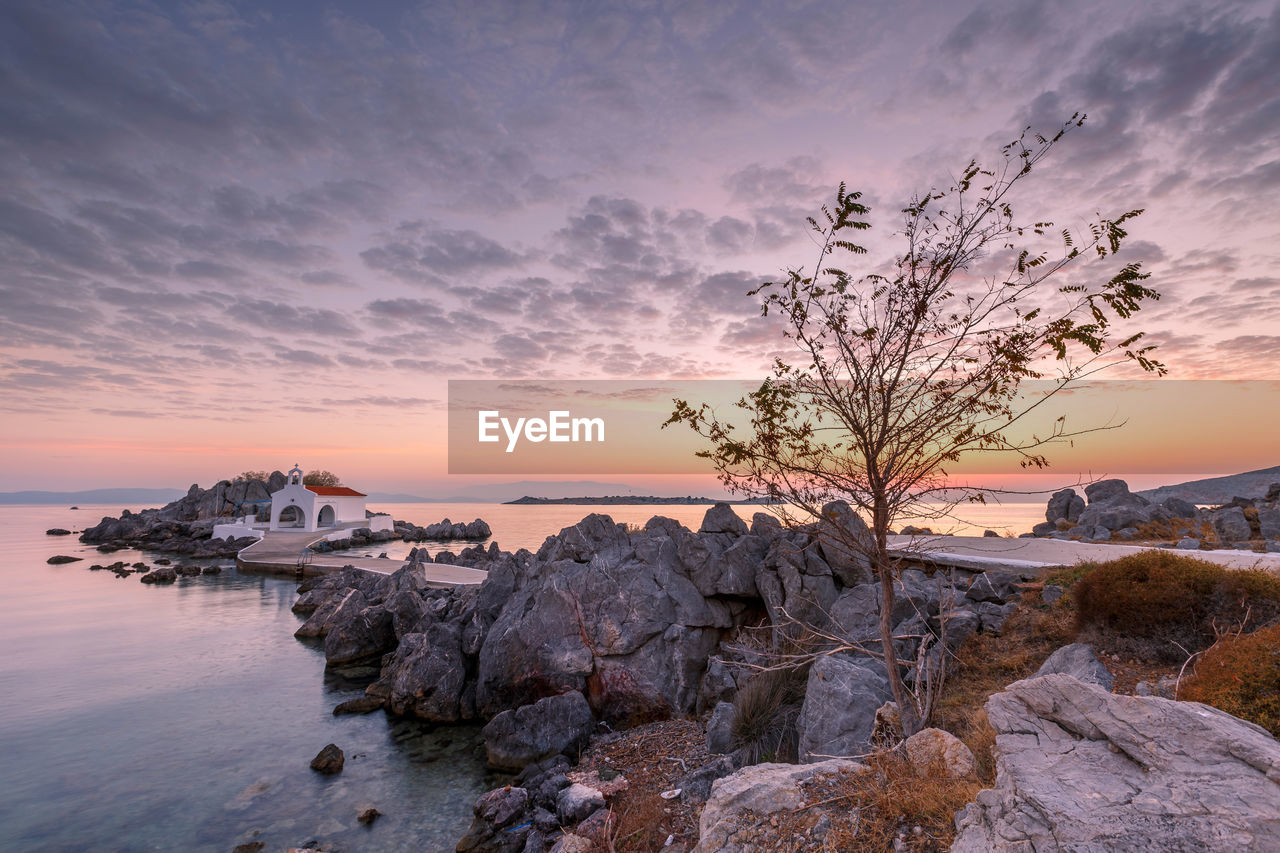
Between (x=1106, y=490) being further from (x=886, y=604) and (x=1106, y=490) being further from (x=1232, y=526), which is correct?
(x=886, y=604)

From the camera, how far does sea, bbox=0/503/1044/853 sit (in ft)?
32.9

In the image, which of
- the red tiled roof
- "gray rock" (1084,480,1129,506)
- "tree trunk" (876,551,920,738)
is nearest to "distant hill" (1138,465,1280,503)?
"gray rock" (1084,480,1129,506)

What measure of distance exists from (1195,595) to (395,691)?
1794cm

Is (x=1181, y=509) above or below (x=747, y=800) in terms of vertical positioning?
above

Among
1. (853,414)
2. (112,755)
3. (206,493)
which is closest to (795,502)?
(853,414)

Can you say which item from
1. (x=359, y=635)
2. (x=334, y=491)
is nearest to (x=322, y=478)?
(x=334, y=491)

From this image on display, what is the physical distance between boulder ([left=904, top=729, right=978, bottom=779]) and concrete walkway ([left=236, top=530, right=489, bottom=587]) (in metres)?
23.7

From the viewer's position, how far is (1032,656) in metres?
10.4

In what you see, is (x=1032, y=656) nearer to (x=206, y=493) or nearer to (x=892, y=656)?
(x=892, y=656)

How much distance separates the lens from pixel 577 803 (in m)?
9.14

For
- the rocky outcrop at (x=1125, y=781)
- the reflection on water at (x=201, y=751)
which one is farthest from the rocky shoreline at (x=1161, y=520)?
the reflection on water at (x=201, y=751)

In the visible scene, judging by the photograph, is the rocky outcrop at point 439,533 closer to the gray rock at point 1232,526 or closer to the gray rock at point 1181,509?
the gray rock at point 1181,509

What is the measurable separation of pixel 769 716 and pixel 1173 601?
7.05 meters

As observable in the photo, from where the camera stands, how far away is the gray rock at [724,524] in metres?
16.5
